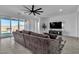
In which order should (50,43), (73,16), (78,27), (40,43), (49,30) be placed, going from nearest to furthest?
(50,43)
(40,43)
(78,27)
(73,16)
(49,30)

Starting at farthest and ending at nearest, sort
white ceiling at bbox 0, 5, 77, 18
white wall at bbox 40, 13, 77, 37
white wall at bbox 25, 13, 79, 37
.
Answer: white wall at bbox 40, 13, 77, 37, white wall at bbox 25, 13, 79, 37, white ceiling at bbox 0, 5, 77, 18

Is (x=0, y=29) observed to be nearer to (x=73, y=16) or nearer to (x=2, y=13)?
(x=2, y=13)

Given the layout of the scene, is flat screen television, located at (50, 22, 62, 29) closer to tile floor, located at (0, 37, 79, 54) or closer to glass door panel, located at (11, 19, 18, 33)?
glass door panel, located at (11, 19, 18, 33)

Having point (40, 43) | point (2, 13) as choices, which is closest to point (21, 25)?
point (2, 13)

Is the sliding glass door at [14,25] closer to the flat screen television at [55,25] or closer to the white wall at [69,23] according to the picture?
the flat screen television at [55,25]

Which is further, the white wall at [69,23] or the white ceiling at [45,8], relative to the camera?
the white wall at [69,23]

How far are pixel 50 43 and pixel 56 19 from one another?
7.73 m

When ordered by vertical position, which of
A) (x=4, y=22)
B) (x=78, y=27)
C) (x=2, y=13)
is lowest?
(x=78, y=27)

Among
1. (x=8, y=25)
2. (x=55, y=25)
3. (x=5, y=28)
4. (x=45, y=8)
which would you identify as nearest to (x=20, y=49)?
(x=45, y=8)

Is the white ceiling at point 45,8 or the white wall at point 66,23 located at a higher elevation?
the white ceiling at point 45,8

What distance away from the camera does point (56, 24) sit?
410 inches

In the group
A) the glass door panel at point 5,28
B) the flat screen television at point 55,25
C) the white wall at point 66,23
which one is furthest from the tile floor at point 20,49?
the flat screen television at point 55,25

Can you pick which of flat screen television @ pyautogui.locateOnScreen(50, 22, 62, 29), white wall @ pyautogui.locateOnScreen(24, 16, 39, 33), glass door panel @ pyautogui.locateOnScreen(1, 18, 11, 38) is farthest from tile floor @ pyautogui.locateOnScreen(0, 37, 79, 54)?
white wall @ pyautogui.locateOnScreen(24, 16, 39, 33)

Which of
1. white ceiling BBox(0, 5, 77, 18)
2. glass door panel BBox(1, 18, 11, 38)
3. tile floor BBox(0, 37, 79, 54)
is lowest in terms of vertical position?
tile floor BBox(0, 37, 79, 54)
